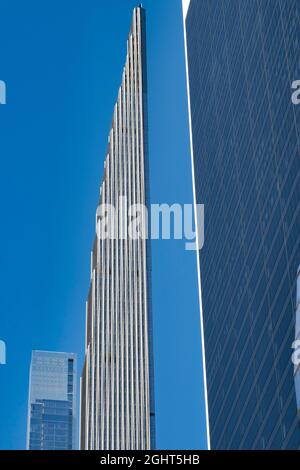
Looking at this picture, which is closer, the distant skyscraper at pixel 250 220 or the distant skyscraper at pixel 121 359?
the distant skyscraper at pixel 250 220

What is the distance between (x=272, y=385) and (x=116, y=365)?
322ft

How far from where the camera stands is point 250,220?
10394 centimetres

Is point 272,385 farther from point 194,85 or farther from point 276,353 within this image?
point 194,85

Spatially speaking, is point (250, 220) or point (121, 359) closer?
point (250, 220)

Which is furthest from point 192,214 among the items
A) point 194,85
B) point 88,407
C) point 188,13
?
point 88,407

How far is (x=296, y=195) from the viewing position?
85188 millimetres

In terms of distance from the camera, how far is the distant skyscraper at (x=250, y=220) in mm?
86500

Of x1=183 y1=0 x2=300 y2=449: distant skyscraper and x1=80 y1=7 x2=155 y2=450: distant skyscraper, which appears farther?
x1=80 y1=7 x2=155 y2=450: distant skyscraper

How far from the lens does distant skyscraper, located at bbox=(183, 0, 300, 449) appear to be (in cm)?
8650

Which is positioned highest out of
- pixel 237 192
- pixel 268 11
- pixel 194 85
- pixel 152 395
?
pixel 194 85

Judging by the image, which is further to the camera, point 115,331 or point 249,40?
point 115,331
